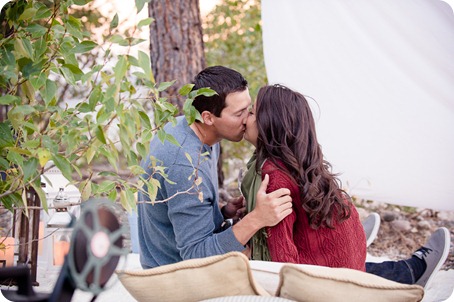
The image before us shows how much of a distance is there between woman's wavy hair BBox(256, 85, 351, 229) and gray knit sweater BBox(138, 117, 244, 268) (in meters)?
0.22

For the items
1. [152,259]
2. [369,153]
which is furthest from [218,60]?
[152,259]

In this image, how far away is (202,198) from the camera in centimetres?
193

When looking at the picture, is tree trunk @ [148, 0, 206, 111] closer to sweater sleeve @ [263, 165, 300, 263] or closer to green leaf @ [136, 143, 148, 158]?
sweater sleeve @ [263, 165, 300, 263]

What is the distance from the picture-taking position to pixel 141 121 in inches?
65.1

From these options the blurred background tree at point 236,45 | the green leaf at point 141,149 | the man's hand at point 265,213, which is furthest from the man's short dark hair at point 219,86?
the blurred background tree at point 236,45

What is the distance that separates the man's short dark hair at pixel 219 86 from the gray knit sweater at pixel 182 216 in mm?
109

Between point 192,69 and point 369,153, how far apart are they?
45.4 inches

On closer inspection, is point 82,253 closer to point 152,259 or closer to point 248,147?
point 152,259

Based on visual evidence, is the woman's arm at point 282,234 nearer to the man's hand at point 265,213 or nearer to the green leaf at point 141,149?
the man's hand at point 265,213

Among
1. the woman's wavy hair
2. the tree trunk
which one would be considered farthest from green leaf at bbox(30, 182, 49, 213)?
the tree trunk

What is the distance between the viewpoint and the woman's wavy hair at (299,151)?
6.84 feet

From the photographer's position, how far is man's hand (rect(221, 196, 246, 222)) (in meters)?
2.50

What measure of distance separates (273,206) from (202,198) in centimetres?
23

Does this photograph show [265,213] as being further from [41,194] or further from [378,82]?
[378,82]
